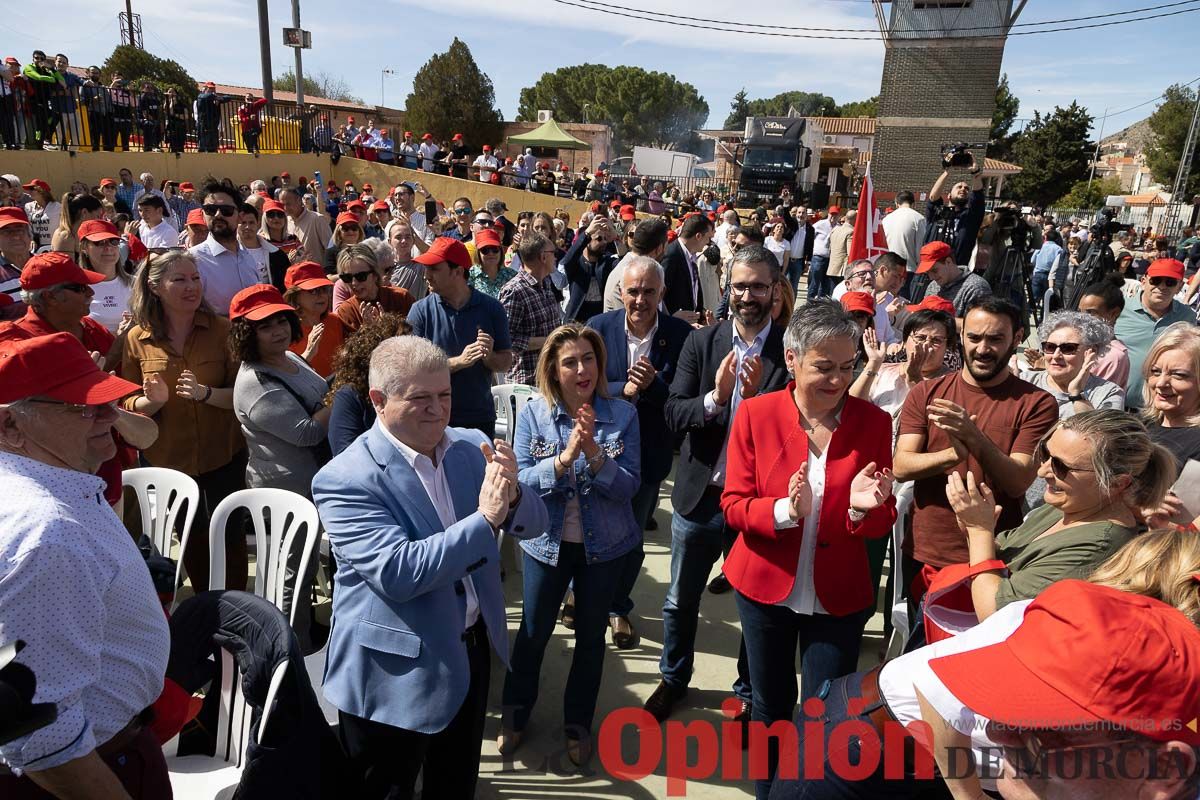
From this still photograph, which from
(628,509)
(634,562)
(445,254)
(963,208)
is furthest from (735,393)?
(963,208)

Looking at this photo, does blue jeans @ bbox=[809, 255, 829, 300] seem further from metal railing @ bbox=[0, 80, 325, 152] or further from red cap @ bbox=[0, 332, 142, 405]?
metal railing @ bbox=[0, 80, 325, 152]

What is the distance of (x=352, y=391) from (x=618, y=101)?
257 feet

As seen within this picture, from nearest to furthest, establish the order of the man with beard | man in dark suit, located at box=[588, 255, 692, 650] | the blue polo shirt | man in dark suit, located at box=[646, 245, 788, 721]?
the man with beard < man in dark suit, located at box=[646, 245, 788, 721] < man in dark suit, located at box=[588, 255, 692, 650] < the blue polo shirt

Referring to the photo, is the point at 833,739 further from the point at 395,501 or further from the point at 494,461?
the point at 395,501

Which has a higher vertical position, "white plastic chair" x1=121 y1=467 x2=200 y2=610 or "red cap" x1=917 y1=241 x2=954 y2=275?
"red cap" x1=917 y1=241 x2=954 y2=275

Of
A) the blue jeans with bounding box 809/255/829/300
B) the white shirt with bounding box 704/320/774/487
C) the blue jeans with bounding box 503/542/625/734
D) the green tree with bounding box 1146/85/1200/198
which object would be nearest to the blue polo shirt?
the blue jeans with bounding box 503/542/625/734

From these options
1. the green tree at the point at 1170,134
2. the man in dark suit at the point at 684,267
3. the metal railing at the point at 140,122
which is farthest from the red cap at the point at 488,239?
the green tree at the point at 1170,134

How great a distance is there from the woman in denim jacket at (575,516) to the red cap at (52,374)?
1.47 metres

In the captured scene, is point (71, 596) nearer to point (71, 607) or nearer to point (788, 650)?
point (71, 607)

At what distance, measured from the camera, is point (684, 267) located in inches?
267

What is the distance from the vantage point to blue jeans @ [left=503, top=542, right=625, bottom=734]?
2.88 metres

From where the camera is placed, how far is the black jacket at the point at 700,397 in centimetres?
318

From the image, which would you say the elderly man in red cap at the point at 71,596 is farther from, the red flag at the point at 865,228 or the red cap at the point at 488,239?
the red flag at the point at 865,228

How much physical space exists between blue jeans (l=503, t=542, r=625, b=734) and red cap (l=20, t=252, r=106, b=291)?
8.72ft
